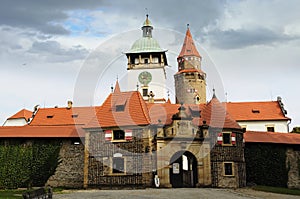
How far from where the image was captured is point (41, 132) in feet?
103

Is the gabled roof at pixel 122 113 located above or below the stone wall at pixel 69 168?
above

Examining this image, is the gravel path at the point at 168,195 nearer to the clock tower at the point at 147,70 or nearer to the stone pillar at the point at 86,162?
the stone pillar at the point at 86,162

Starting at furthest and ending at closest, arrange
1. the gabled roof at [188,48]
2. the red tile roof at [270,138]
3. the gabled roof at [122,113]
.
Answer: the gabled roof at [188,48] → the red tile roof at [270,138] → the gabled roof at [122,113]

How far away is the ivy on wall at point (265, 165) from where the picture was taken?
3092 centimetres

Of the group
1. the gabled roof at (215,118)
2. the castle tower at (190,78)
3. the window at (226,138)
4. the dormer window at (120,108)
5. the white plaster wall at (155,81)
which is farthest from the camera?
the castle tower at (190,78)

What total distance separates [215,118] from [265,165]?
20.4 ft

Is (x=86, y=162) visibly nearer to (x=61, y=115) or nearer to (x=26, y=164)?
(x=26, y=164)

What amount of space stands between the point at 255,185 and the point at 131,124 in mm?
11163

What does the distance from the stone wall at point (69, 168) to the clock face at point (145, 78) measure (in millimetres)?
24112

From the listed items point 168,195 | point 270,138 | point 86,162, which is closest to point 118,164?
point 86,162

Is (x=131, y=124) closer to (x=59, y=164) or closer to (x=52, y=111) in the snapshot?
(x=59, y=164)

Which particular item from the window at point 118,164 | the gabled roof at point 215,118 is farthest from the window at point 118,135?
the gabled roof at point 215,118

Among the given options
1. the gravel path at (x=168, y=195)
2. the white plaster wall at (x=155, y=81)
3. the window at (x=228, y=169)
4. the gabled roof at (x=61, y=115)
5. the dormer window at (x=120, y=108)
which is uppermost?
the white plaster wall at (x=155, y=81)

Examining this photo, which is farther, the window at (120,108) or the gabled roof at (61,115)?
the gabled roof at (61,115)
